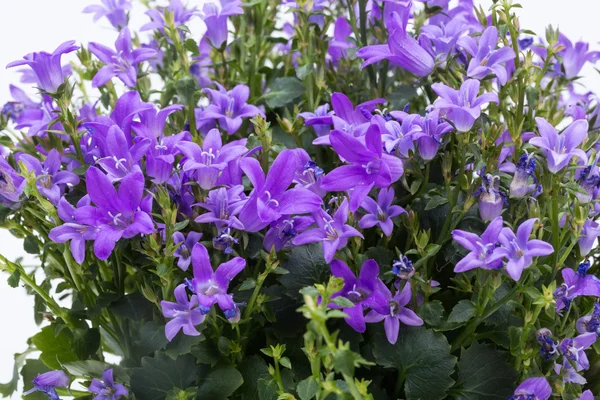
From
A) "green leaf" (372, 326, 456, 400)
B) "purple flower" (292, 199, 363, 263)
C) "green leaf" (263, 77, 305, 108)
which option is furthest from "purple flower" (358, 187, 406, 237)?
"green leaf" (263, 77, 305, 108)

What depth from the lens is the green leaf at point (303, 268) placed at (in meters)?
1.04

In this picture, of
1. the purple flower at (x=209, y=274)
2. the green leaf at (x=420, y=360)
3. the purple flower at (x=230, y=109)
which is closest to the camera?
the purple flower at (x=209, y=274)

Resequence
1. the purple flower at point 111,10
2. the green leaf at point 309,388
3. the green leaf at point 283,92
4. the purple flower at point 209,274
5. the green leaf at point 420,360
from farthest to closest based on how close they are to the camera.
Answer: the purple flower at point 111,10 → the green leaf at point 283,92 → the green leaf at point 420,360 → the purple flower at point 209,274 → the green leaf at point 309,388

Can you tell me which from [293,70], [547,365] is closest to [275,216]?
[547,365]

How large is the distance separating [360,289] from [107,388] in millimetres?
384

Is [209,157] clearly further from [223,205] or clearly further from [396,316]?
[396,316]

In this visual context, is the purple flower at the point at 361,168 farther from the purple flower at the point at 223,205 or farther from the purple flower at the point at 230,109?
the purple flower at the point at 230,109

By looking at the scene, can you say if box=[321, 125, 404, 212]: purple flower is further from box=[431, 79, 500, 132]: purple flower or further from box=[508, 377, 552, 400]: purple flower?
box=[508, 377, 552, 400]: purple flower

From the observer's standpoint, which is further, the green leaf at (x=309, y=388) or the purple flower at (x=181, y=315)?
the purple flower at (x=181, y=315)

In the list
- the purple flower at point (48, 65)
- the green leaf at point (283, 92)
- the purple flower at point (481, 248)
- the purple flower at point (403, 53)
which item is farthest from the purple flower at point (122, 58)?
the purple flower at point (481, 248)

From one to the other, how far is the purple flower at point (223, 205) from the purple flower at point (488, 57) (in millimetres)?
340

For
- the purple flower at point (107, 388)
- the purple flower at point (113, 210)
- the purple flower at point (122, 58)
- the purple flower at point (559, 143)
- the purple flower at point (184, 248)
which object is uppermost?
the purple flower at point (122, 58)

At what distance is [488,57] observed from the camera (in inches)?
40.6

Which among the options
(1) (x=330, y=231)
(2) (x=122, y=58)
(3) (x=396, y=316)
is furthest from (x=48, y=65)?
(3) (x=396, y=316)
